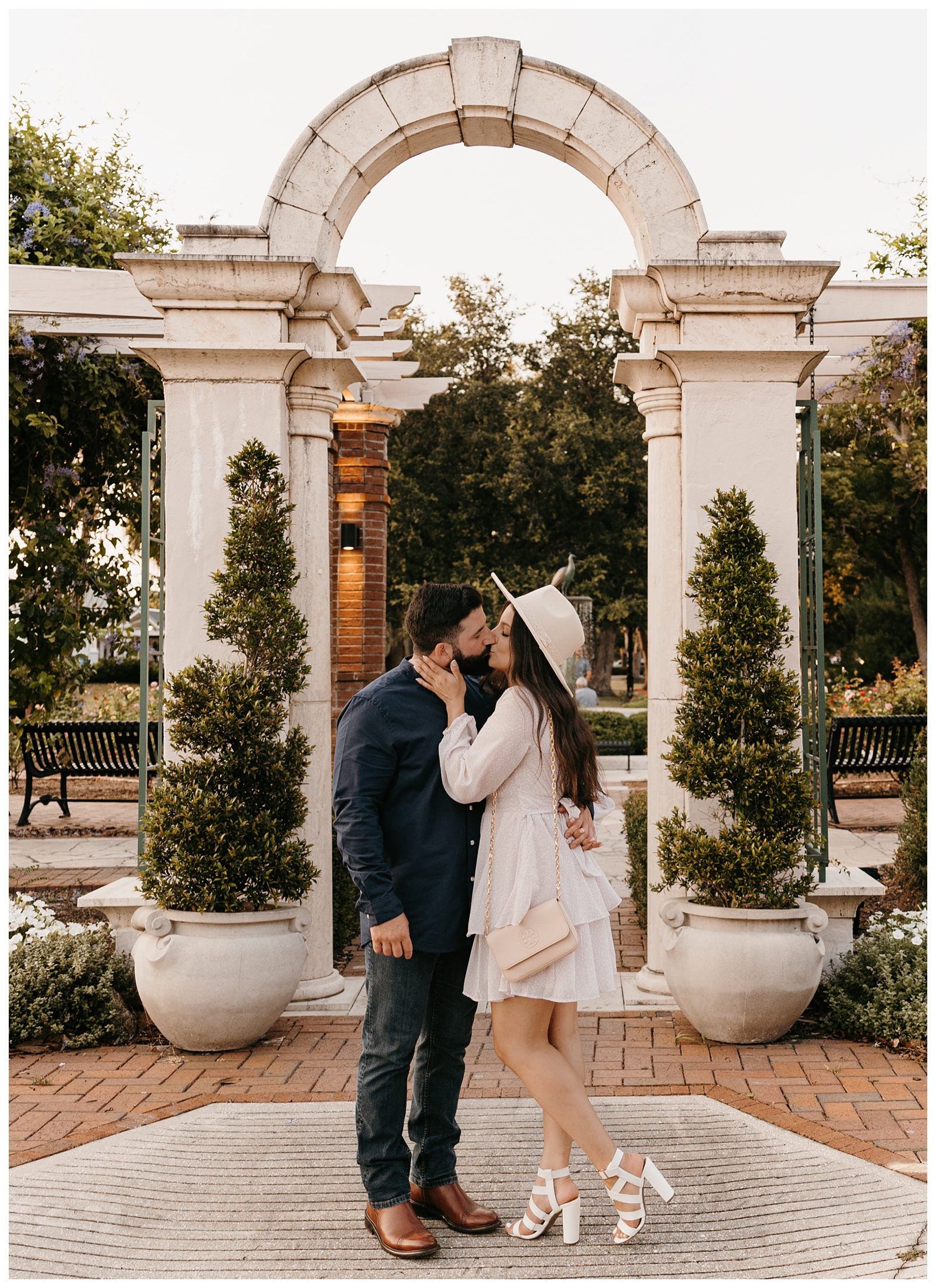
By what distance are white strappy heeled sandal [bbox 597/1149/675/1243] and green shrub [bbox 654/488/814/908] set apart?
1.83m

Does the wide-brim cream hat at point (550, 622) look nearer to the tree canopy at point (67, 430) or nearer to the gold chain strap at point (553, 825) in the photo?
the gold chain strap at point (553, 825)

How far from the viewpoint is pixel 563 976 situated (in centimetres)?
302

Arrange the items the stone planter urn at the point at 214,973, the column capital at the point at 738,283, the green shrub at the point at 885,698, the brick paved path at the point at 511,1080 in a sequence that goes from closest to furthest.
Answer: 1. the brick paved path at the point at 511,1080
2. the stone planter urn at the point at 214,973
3. the column capital at the point at 738,283
4. the green shrub at the point at 885,698

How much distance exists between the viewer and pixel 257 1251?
3.02m

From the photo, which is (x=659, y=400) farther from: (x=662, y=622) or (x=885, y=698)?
(x=885, y=698)

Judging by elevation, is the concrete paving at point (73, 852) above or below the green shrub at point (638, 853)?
below

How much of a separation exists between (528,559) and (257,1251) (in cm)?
2418

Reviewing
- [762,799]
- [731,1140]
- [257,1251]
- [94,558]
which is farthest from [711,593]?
[94,558]

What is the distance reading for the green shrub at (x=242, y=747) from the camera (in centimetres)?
466

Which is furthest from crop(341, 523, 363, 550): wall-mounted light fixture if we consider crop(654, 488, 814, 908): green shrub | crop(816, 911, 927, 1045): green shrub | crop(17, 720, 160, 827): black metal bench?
crop(816, 911, 927, 1045): green shrub

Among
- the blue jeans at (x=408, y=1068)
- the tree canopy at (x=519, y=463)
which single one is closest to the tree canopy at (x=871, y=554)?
the tree canopy at (x=519, y=463)

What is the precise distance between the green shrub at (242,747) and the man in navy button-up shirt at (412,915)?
1611 mm

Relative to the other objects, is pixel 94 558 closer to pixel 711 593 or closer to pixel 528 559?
pixel 711 593

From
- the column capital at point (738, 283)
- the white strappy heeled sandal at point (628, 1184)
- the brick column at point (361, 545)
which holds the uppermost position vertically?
the column capital at point (738, 283)
